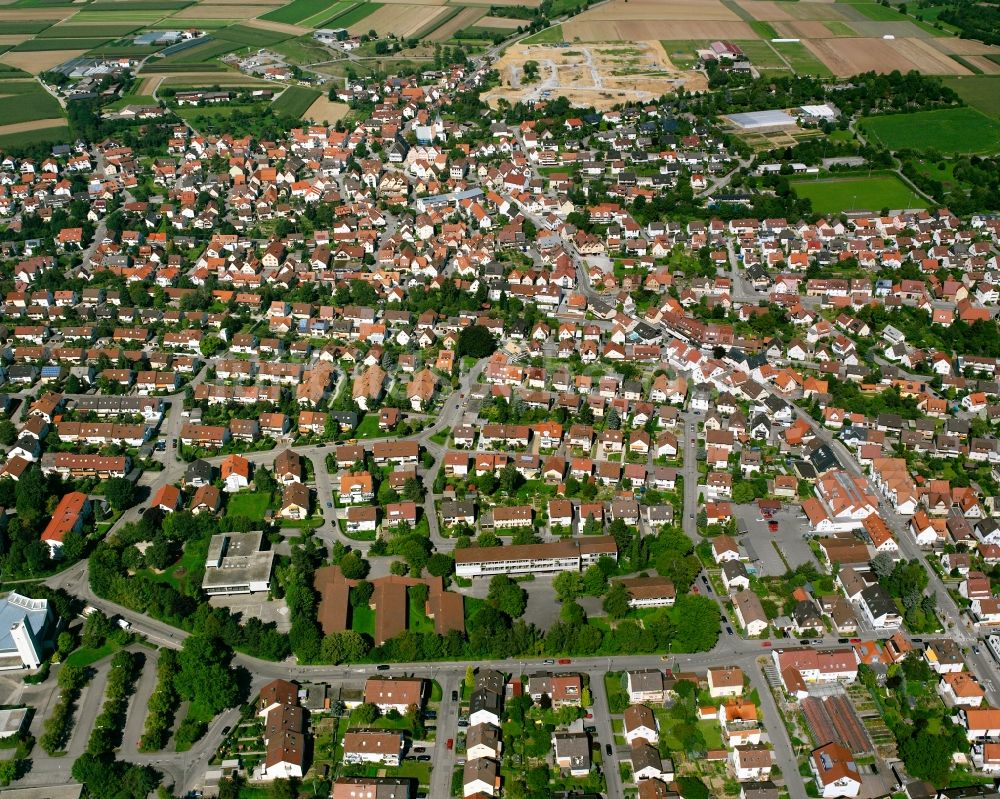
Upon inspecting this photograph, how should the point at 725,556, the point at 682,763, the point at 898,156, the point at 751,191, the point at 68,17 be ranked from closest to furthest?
the point at 682,763 → the point at 725,556 → the point at 751,191 → the point at 898,156 → the point at 68,17

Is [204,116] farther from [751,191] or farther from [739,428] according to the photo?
[739,428]

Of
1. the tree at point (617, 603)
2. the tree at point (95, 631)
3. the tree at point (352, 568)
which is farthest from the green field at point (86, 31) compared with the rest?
the tree at point (617, 603)

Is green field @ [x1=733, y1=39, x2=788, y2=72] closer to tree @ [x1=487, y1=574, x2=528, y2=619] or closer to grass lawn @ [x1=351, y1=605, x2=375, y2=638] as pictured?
tree @ [x1=487, y1=574, x2=528, y2=619]

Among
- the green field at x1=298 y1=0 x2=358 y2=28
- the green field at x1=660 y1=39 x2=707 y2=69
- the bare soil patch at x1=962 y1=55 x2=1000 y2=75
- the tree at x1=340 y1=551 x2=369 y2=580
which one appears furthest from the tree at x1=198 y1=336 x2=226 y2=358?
the bare soil patch at x1=962 y1=55 x2=1000 y2=75

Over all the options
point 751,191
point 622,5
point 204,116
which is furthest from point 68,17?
point 751,191

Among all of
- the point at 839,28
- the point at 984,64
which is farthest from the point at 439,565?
the point at 839,28

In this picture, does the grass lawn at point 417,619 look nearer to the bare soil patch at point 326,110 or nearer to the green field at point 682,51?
the bare soil patch at point 326,110
